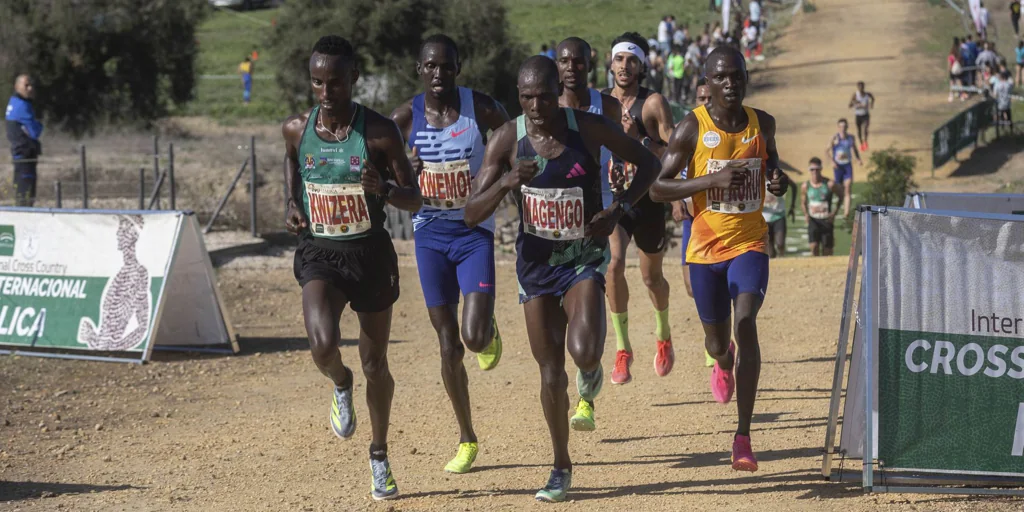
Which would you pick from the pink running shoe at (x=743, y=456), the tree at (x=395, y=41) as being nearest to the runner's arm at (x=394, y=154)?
the pink running shoe at (x=743, y=456)

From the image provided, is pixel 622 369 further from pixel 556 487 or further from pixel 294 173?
pixel 294 173

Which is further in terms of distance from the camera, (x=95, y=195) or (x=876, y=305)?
(x=95, y=195)

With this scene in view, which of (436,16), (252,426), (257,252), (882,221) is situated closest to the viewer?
(882,221)

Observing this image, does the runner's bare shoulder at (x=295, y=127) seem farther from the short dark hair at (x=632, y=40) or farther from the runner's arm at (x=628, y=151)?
the short dark hair at (x=632, y=40)

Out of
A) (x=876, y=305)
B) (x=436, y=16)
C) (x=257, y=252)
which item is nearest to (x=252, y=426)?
(x=876, y=305)

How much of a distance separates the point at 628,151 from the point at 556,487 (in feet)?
5.91

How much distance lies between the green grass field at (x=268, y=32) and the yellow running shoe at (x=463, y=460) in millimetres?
30057

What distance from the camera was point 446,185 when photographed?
7578 millimetres

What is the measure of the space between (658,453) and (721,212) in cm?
167

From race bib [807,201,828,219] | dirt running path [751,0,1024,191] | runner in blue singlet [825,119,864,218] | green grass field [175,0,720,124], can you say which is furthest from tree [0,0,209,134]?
race bib [807,201,828,219]

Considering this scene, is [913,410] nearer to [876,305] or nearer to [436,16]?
[876,305]

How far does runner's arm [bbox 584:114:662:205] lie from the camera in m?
6.84

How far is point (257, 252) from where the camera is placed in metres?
18.3

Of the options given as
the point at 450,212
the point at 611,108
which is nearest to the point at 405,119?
the point at 450,212
